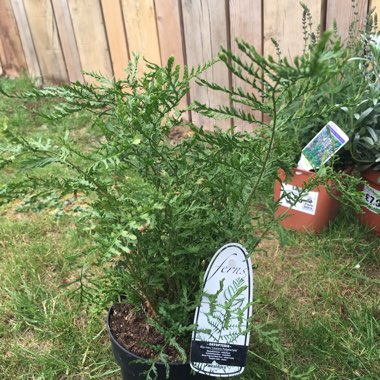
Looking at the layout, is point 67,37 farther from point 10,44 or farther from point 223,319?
point 223,319

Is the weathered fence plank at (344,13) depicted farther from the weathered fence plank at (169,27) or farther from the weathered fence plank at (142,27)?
the weathered fence plank at (142,27)

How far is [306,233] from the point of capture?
76.4 inches

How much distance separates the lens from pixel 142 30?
9.32ft

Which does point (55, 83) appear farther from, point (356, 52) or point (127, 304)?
point (127, 304)

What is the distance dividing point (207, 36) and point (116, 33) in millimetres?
785

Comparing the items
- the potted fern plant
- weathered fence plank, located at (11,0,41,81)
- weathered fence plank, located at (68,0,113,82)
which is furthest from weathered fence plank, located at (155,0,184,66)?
weathered fence plank, located at (11,0,41,81)

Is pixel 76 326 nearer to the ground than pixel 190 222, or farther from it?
nearer to the ground

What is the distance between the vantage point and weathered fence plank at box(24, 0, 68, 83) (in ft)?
11.5

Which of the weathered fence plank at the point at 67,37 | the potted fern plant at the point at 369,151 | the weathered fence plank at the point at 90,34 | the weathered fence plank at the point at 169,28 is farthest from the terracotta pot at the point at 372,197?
the weathered fence plank at the point at 67,37

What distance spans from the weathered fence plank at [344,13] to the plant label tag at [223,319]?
1.34 meters

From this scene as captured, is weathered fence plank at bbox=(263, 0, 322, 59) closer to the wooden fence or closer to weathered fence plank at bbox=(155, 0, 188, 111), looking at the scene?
the wooden fence

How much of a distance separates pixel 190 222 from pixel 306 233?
1.10 meters

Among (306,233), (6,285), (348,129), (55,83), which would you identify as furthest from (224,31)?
(55,83)

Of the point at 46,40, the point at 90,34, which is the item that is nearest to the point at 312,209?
the point at 90,34
